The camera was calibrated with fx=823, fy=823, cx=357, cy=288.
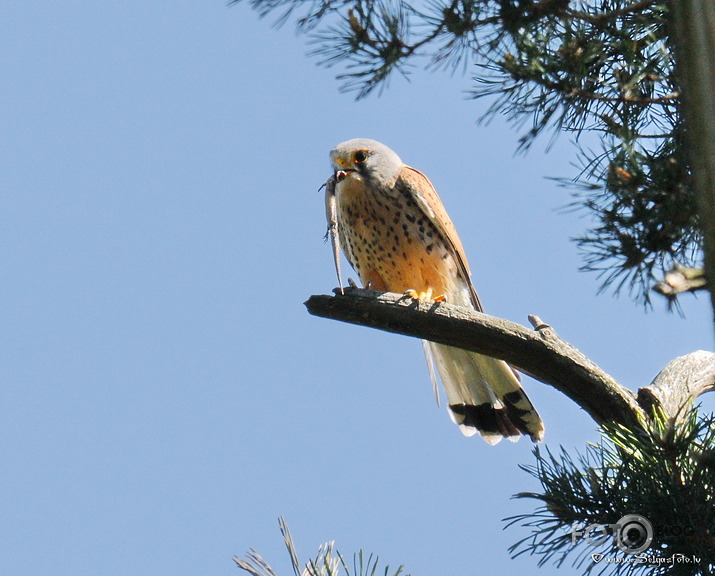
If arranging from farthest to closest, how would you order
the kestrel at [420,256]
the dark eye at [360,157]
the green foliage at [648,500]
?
1. the dark eye at [360,157]
2. the kestrel at [420,256]
3. the green foliage at [648,500]

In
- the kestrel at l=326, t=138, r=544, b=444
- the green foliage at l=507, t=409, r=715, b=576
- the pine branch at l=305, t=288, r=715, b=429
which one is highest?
the kestrel at l=326, t=138, r=544, b=444

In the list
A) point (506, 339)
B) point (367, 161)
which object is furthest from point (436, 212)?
point (506, 339)

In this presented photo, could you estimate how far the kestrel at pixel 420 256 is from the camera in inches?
149

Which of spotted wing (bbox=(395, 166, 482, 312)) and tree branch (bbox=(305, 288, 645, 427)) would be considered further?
spotted wing (bbox=(395, 166, 482, 312))

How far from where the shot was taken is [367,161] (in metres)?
4.00

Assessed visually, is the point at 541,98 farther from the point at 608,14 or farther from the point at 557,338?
the point at 557,338

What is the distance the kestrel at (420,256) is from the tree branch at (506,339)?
39.2 inches

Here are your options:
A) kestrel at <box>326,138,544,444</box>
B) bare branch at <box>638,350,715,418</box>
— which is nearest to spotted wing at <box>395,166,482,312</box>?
kestrel at <box>326,138,544,444</box>

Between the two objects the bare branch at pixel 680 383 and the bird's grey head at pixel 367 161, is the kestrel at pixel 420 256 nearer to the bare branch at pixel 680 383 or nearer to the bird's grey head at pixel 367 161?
the bird's grey head at pixel 367 161

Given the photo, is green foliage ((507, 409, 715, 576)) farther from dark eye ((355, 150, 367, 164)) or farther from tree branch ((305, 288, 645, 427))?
dark eye ((355, 150, 367, 164))

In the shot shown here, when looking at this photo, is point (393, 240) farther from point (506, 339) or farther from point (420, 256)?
point (506, 339)

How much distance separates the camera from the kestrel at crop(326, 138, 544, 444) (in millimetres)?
3775

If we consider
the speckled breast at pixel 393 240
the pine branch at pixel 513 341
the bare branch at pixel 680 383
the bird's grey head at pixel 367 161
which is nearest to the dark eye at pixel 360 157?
the bird's grey head at pixel 367 161

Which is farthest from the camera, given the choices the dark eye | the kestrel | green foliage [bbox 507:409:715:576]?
the dark eye
